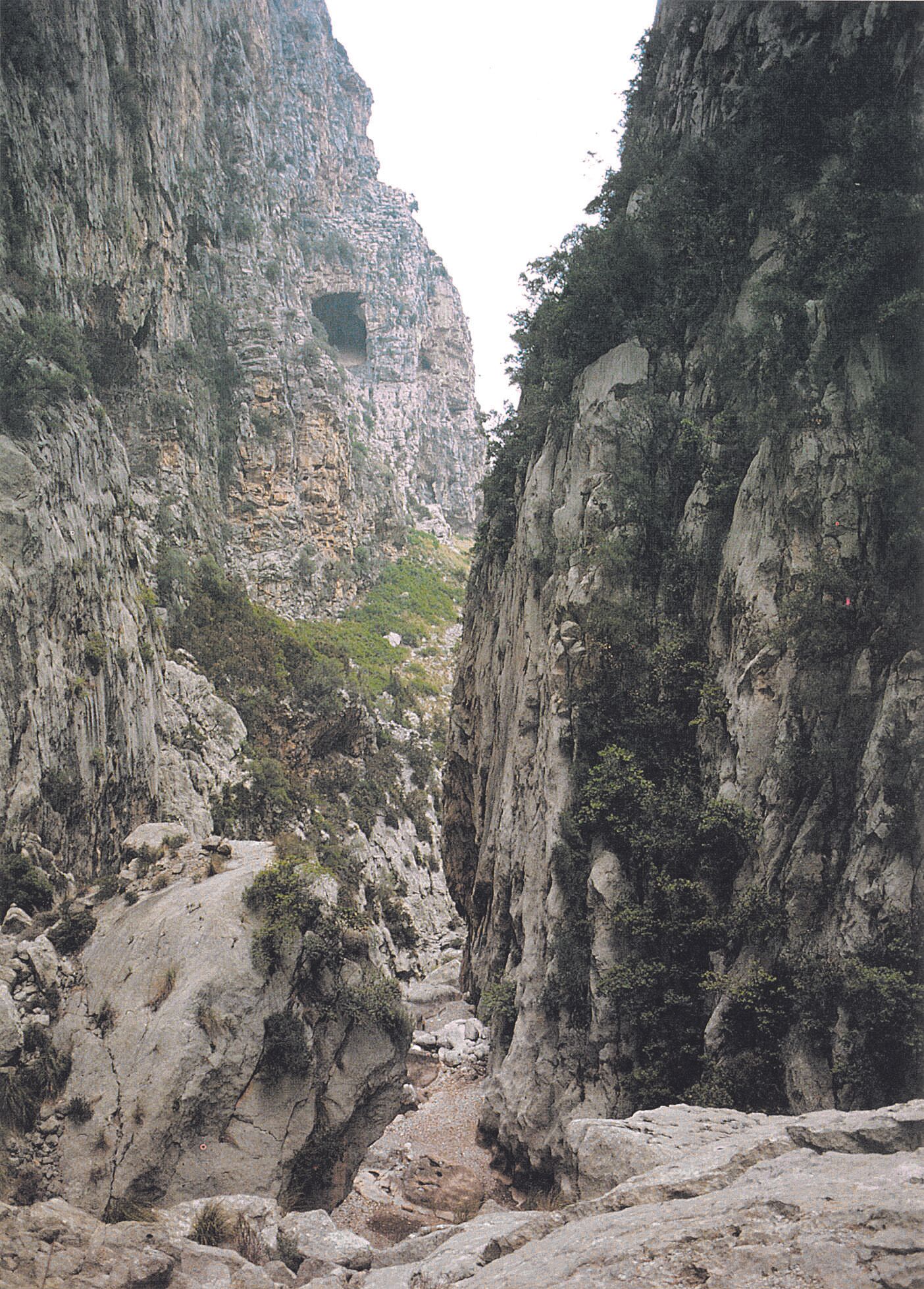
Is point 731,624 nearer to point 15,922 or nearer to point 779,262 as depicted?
point 779,262

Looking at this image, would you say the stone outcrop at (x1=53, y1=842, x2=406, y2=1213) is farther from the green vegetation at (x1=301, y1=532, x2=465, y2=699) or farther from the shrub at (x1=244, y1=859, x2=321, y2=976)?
the green vegetation at (x1=301, y1=532, x2=465, y2=699)

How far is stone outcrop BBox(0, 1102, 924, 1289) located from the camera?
17.8ft

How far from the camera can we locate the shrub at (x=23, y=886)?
1644 cm

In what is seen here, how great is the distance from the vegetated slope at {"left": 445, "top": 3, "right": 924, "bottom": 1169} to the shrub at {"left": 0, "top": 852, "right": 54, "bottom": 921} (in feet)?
36.5

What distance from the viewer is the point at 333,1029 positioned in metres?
16.3

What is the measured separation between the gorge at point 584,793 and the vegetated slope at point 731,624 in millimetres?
90

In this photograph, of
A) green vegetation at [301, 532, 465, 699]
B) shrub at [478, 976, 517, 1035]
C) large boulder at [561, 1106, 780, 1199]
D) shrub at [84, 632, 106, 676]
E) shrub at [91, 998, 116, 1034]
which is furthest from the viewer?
green vegetation at [301, 532, 465, 699]

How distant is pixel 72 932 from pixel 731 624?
15.6 meters

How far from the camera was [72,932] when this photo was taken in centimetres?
1656

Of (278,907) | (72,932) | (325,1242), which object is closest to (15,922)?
(72,932)

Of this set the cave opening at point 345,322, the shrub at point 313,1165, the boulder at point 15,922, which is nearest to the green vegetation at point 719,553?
the shrub at point 313,1165

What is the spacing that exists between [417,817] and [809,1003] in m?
35.3

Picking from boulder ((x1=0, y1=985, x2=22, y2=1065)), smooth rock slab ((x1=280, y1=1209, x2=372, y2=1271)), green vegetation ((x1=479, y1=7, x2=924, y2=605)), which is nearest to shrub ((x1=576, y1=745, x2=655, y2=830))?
green vegetation ((x1=479, y1=7, x2=924, y2=605))

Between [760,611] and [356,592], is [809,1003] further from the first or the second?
[356,592]
